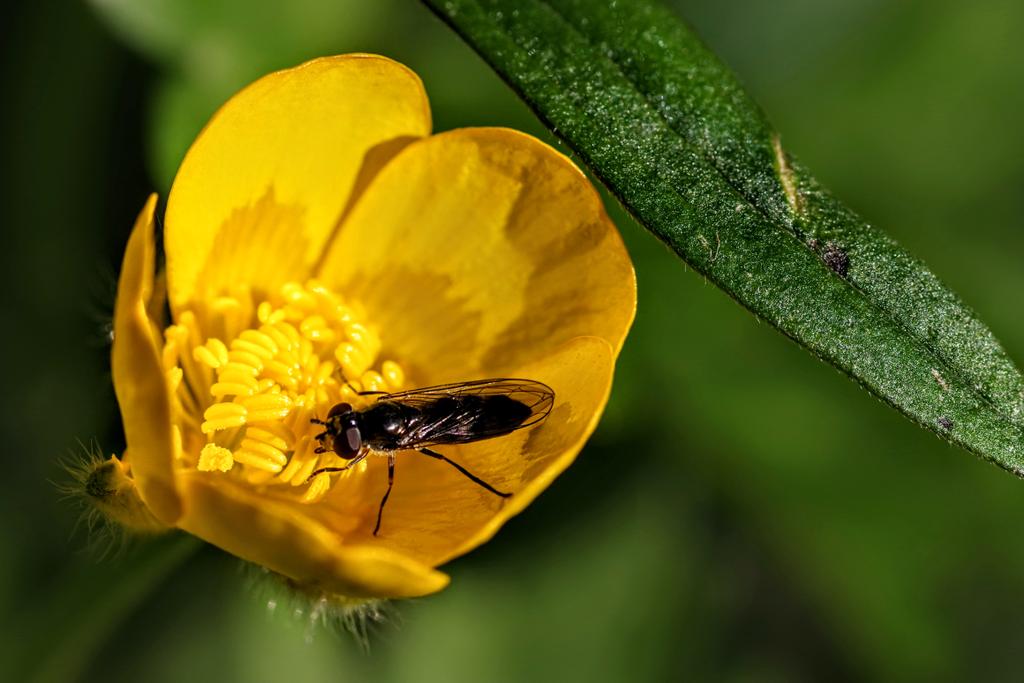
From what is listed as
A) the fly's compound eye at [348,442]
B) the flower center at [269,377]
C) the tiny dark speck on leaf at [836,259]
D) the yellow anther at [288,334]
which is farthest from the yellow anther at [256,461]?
the tiny dark speck on leaf at [836,259]

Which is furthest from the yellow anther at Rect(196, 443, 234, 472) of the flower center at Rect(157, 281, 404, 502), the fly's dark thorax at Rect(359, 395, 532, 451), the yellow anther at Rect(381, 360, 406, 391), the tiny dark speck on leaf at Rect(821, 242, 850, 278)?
the tiny dark speck on leaf at Rect(821, 242, 850, 278)

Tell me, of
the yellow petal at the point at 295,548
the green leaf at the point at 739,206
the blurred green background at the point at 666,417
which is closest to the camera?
the yellow petal at the point at 295,548

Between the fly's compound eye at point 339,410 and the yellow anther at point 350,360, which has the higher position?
the fly's compound eye at point 339,410

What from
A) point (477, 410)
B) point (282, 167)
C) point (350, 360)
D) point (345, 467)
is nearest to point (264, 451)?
point (345, 467)

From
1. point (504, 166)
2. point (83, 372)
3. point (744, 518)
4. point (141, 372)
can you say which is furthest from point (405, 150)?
point (744, 518)

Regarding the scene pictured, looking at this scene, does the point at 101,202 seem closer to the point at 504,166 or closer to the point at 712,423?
the point at 504,166

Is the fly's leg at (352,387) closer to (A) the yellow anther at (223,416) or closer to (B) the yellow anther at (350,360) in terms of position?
(B) the yellow anther at (350,360)
